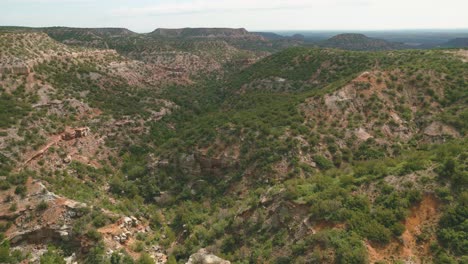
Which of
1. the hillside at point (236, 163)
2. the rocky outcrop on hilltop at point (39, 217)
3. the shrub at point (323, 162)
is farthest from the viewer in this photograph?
the shrub at point (323, 162)

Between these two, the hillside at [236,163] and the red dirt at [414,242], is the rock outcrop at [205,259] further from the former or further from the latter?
the red dirt at [414,242]

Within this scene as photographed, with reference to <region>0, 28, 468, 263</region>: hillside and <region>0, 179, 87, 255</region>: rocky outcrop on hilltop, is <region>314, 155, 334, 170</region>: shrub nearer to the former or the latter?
<region>0, 28, 468, 263</region>: hillside

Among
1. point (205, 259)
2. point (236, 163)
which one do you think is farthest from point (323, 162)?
point (205, 259)

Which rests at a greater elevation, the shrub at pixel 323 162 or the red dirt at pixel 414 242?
the red dirt at pixel 414 242

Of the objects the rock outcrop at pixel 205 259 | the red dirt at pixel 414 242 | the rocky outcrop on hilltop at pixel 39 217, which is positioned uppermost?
the red dirt at pixel 414 242

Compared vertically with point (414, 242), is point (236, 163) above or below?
below

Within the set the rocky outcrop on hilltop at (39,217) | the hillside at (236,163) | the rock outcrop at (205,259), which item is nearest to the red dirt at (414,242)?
the hillside at (236,163)

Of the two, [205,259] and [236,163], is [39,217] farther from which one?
[236,163]

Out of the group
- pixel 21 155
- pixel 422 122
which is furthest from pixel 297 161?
pixel 21 155
